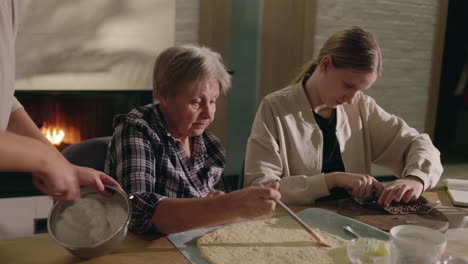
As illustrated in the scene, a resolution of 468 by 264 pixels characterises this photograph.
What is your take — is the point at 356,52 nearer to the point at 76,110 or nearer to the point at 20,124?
the point at 20,124

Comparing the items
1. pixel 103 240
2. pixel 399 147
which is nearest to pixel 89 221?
pixel 103 240

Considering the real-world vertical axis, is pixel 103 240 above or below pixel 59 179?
below

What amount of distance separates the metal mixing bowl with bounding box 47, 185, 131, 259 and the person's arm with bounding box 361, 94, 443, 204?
1.05 m

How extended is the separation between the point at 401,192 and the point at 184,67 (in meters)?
0.75

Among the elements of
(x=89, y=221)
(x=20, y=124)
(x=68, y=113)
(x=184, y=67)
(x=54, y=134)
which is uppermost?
(x=184, y=67)

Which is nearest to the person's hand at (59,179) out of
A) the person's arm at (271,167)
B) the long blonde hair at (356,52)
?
the person's arm at (271,167)

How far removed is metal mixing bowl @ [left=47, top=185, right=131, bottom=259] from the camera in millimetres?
981

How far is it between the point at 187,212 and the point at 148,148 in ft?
0.80

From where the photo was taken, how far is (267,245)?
3.74ft

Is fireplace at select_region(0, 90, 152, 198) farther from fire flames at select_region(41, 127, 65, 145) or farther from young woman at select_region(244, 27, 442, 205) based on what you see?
young woman at select_region(244, 27, 442, 205)

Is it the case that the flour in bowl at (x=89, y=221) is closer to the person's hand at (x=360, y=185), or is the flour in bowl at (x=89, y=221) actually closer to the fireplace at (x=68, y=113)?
the person's hand at (x=360, y=185)

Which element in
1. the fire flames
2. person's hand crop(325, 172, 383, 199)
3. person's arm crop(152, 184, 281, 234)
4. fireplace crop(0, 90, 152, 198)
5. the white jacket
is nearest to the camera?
person's arm crop(152, 184, 281, 234)

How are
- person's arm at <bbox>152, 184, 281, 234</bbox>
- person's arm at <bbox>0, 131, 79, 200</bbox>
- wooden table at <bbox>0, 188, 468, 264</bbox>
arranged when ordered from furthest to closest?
person's arm at <bbox>152, 184, 281, 234</bbox>, wooden table at <bbox>0, 188, 468, 264</bbox>, person's arm at <bbox>0, 131, 79, 200</bbox>

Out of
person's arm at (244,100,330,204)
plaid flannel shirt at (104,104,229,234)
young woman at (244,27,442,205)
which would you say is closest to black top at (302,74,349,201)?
young woman at (244,27,442,205)
